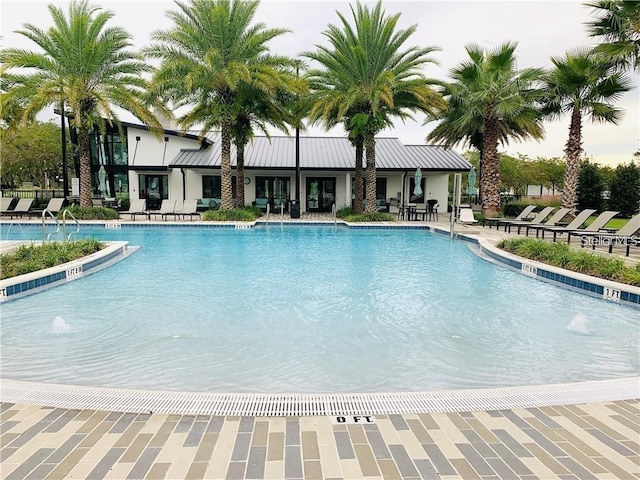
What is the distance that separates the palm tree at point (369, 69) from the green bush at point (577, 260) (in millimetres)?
9219

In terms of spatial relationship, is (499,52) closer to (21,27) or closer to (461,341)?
(461,341)

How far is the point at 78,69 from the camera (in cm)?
1877

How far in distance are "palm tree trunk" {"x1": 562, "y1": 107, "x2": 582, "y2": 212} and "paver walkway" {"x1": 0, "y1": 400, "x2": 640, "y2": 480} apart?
1791 centimetres

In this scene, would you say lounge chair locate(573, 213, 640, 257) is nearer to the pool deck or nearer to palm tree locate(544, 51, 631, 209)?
palm tree locate(544, 51, 631, 209)

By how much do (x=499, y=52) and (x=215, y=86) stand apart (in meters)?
13.1

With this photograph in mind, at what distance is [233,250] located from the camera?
12.8 meters

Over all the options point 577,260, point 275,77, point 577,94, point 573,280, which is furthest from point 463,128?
point 573,280

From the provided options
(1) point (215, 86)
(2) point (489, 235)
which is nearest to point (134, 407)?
(2) point (489, 235)

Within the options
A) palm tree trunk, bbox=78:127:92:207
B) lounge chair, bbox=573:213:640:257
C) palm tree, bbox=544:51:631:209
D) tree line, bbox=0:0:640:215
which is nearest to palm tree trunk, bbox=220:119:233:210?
tree line, bbox=0:0:640:215

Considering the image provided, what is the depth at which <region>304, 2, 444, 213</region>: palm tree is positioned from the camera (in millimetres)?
18359

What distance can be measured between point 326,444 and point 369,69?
18.4m

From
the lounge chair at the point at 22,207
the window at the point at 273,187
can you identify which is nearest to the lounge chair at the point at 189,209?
the window at the point at 273,187

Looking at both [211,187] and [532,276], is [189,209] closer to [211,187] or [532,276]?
[211,187]

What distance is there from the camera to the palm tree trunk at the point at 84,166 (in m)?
20.0
